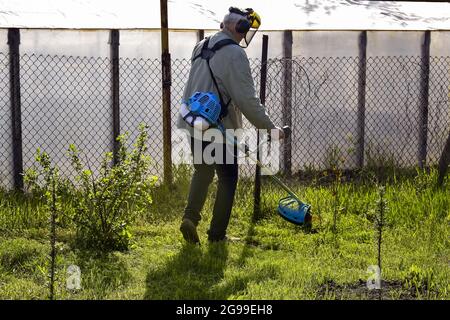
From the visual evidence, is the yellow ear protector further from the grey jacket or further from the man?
the grey jacket

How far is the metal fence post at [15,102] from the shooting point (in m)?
8.84

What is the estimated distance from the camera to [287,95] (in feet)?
31.6

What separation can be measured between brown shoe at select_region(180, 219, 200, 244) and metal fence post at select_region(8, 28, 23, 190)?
2331 millimetres

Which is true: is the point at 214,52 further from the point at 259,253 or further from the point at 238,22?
the point at 259,253

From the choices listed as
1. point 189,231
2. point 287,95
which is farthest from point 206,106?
point 287,95

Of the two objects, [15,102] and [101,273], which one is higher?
[15,102]

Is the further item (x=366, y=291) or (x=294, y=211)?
(x=294, y=211)

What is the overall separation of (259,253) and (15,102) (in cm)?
313

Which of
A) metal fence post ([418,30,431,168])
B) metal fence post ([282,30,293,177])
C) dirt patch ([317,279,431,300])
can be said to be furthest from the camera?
metal fence post ([418,30,431,168])

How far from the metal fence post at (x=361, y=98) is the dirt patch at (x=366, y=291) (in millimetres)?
3843

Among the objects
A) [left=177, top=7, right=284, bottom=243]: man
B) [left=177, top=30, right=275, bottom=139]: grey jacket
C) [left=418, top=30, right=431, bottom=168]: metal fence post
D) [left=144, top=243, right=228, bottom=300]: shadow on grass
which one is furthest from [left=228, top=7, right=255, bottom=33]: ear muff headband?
[left=418, top=30, right=431, bottom=168]: metal fence post

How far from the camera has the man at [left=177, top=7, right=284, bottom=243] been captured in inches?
272

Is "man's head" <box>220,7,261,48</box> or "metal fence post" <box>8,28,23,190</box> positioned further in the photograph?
"metal fence post" <box>8,28,23,190</box>
